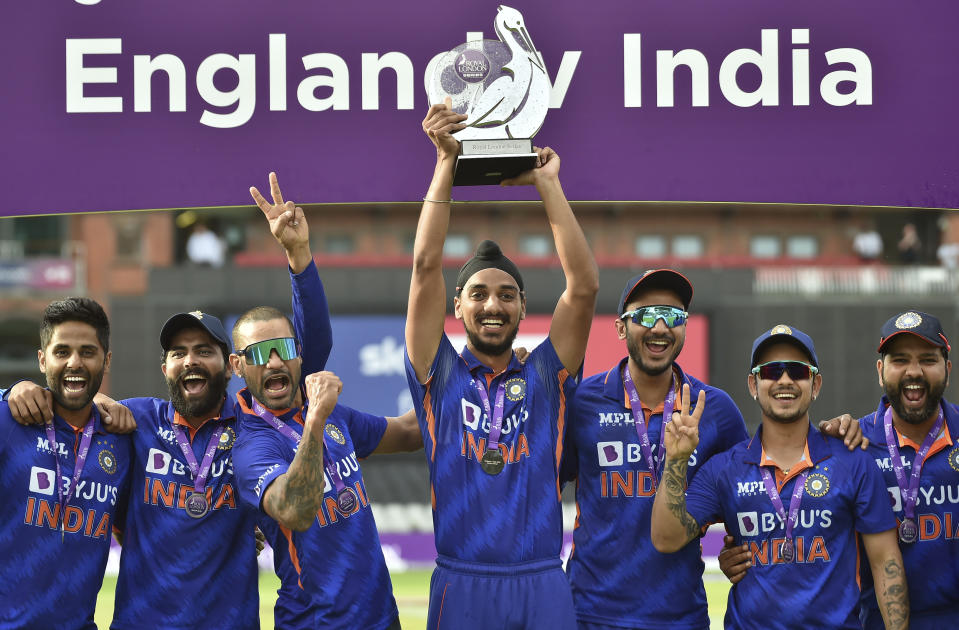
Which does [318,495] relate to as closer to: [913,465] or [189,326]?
[189,326]

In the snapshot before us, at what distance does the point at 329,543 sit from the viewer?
441 cm

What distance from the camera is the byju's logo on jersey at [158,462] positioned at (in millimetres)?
4664

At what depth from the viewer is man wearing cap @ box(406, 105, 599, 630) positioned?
4.34 m

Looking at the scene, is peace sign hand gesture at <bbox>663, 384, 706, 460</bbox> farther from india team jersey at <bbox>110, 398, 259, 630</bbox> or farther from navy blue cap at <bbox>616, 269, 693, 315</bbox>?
india team jersey at <bbox>110, 398, 259, 630</bbox>

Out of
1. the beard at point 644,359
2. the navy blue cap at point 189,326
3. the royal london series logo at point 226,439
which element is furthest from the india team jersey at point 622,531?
the navy blue cap at point 189,326

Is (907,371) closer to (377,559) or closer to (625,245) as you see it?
(377,559)

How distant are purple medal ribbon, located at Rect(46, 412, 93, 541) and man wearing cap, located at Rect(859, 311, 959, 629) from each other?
327 cm

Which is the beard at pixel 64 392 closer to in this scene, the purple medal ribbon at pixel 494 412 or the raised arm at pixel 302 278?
the raised arm at pixel 302 278

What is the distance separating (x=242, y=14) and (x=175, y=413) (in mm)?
1715

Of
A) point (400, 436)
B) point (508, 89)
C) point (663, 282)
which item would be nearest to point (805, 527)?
point (663, 282)

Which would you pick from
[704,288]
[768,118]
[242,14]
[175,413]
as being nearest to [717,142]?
[768,118]

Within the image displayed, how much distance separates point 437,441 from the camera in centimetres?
454

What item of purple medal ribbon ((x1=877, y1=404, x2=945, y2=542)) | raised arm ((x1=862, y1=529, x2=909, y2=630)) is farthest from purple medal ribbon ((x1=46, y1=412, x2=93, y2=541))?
purple medal ribbon ((x1=877, y1=404, x2=945, y2=542))

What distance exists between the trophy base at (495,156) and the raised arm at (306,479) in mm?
1041
